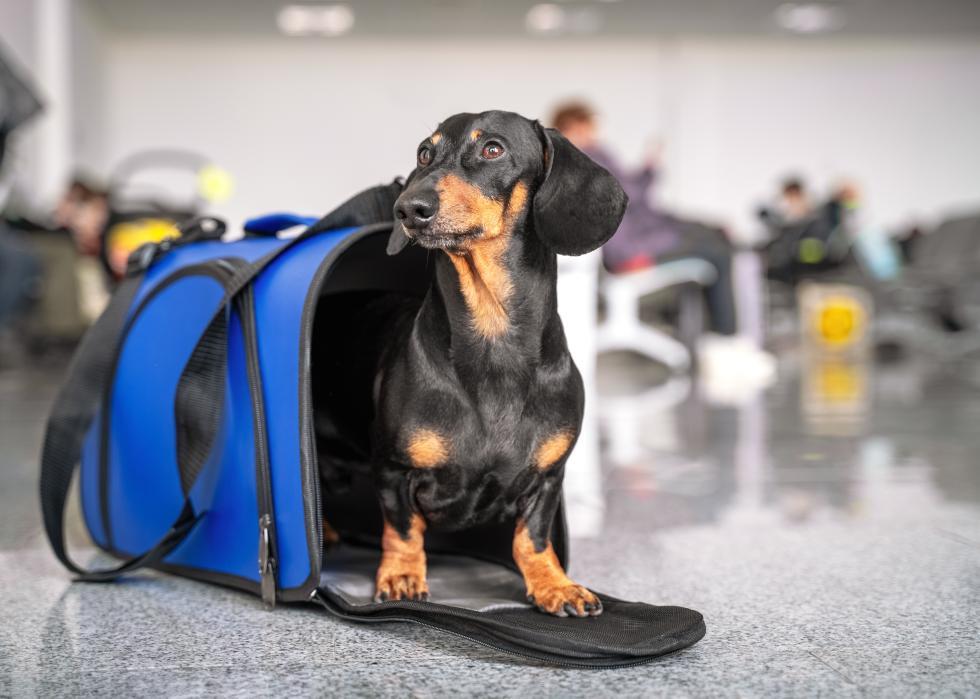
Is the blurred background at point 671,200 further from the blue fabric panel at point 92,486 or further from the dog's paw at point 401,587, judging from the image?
the dog's paw at point 401,587

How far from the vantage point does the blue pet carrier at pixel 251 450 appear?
1.34 meters

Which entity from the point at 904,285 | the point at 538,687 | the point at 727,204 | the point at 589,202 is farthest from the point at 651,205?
the point at 727,204

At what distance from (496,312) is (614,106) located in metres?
12.3

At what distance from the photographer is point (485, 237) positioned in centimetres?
136

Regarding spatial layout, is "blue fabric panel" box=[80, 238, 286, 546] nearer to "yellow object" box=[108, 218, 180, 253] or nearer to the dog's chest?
the dog's chest

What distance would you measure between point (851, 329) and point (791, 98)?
6.24 m

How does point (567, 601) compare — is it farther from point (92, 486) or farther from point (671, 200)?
point (671, 200)

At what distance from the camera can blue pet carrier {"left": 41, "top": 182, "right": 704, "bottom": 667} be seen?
1340 millimetres

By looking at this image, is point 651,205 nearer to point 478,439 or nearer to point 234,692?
point 478,439

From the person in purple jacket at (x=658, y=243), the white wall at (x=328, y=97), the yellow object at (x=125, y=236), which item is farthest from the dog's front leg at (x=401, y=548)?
the white wall at (x=328, y=97)

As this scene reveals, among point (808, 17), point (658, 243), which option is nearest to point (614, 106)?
point (808, 17)

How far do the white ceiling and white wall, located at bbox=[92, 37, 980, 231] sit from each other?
45 cm

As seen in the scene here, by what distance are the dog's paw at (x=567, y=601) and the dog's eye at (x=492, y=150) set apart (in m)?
0.60

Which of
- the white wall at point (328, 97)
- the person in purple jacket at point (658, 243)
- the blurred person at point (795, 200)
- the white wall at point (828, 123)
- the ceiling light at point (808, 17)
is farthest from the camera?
the white wall at point (828, 123)
